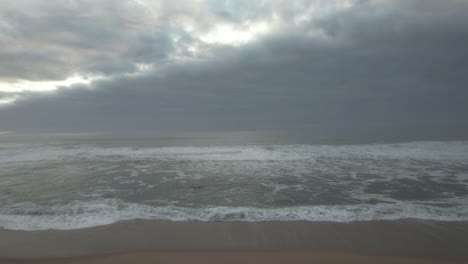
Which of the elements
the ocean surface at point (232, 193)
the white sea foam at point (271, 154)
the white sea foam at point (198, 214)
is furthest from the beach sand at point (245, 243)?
the white sea foam at point (271, 154)

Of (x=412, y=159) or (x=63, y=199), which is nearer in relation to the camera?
(x=63, y=199)

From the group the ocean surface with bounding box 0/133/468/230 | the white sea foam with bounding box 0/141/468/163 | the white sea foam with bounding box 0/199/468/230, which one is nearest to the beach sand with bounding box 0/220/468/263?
the white sea foam with bounding box 0/199/468/230

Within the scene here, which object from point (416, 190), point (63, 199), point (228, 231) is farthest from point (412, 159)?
point (63, 199)

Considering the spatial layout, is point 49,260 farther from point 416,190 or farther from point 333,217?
point 416,190

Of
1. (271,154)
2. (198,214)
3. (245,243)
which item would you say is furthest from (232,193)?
(271,154)

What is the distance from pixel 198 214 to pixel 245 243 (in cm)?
211

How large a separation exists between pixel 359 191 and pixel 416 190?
2.29 m

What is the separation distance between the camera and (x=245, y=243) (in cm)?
517

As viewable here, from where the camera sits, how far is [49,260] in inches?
181

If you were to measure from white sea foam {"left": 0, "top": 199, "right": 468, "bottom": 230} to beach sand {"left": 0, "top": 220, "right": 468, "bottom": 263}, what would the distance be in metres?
0.34

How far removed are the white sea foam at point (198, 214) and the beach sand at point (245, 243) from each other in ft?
1.11

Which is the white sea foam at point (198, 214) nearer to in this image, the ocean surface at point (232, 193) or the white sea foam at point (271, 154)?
the ocean surface at point (232, 193)

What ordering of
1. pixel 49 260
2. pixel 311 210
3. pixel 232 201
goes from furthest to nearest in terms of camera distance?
1. pixel 232 201
2. pixel 311 210
3. pixel 49 260

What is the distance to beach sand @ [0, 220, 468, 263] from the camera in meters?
4.61
